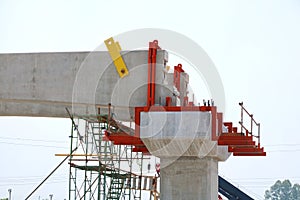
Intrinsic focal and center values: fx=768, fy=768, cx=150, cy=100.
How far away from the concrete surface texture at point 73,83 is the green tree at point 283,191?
146 m

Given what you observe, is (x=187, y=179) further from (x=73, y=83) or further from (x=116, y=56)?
(x=73, y=83)

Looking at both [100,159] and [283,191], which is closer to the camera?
[100,159]

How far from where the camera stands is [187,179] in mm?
22266

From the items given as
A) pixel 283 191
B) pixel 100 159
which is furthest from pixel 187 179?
pixel 283 191

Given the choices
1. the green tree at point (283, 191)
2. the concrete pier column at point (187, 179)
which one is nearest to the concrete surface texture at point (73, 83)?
the concrete pier column at point (187, 179)

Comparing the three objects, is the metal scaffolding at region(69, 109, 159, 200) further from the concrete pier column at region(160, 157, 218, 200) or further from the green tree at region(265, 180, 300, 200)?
the green tree at region(265, 180, 300, 200)

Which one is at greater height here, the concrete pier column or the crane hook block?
the crane hook block

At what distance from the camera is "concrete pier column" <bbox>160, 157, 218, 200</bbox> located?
22.2 metres

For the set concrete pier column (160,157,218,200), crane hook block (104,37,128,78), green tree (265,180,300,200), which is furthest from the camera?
green tree (265,180,300,200)

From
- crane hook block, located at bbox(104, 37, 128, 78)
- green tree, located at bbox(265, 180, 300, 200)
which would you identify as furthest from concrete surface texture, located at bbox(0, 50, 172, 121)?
green tree, located at bbox(265, 180, 300, 200)

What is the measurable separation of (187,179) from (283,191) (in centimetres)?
15203

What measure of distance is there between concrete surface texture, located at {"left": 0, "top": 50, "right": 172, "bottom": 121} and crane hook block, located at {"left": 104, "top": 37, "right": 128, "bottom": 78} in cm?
12

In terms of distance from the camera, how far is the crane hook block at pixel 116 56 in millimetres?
22359

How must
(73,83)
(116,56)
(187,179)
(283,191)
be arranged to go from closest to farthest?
1. (187,179)
2. (116,56)
3. (73,83)
4. (283,191)
